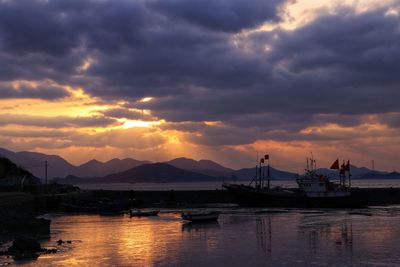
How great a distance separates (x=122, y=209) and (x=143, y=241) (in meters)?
40.6

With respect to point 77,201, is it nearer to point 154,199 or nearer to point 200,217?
point 154,199

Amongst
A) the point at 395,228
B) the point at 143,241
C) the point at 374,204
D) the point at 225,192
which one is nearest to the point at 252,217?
the point at 395,228

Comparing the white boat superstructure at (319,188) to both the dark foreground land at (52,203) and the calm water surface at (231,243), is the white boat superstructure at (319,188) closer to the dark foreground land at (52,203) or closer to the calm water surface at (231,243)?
the dark foreground land at (52,203)

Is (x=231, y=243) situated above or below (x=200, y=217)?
below

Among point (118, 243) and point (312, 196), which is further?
point (312, 196)

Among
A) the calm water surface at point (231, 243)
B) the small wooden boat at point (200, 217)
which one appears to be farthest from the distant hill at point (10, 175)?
the small wooden boat at point (200, 217)

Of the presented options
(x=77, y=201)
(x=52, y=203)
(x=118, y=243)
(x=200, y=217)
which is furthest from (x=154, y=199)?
(x=118, y=243)

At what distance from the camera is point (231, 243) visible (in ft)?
144

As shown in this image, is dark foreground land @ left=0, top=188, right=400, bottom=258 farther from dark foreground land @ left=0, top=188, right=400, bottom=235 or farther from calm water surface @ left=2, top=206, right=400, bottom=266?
calm water surface @ left=2, top=206, right=400, bottom=266

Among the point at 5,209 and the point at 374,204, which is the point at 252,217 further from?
the point at 374,204

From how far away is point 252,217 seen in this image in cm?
6956

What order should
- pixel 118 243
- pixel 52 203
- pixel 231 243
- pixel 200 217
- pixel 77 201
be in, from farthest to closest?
1. pixel 77 201
2. pixel 52 203
3. pixel 200 217
4. pixel 118 243
5. pixel 231 243

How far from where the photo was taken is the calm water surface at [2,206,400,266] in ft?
114

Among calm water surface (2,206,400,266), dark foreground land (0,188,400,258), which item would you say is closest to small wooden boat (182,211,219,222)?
calm water surface (2,206,400,266)
